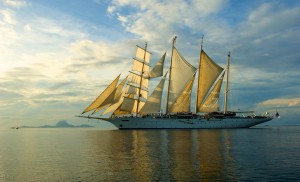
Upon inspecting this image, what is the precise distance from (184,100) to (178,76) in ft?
26.1

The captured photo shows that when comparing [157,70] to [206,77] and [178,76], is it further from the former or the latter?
[206,77]

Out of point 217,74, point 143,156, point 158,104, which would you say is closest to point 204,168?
point 143,156

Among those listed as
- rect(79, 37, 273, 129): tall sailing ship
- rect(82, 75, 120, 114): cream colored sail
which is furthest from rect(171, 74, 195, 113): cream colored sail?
rect(82, 75, 120, 114): cream colored sail

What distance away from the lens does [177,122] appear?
98875 mm

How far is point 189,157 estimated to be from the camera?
3269 centimetres

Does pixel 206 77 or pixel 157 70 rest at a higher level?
pixel 157 70

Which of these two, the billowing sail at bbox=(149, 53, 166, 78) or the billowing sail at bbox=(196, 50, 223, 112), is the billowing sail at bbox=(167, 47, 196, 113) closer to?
the billowing sail at bbox=(149, 53, 166, 78)

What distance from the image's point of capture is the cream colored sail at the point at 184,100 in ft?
331

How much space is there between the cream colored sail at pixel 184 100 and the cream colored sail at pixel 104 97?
22487 mm

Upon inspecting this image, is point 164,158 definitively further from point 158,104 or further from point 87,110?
point 158,104

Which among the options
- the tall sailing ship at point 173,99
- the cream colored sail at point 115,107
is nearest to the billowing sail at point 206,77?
the tall sailing ship at point 173,99

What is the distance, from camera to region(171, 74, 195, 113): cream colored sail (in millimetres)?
100750

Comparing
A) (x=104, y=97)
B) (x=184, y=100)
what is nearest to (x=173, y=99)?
(x=184, y=100)

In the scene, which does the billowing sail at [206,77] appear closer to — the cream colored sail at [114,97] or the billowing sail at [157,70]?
the billowing sail at [157,70]
